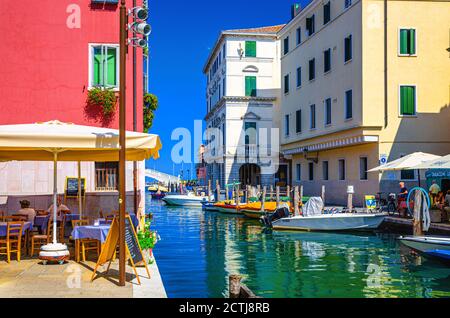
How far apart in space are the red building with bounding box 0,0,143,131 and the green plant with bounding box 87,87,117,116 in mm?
194

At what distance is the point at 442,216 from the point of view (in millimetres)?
19406

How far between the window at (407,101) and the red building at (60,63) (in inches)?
653

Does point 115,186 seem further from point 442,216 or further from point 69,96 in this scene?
point 442,216

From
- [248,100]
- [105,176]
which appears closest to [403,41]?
[105,176]

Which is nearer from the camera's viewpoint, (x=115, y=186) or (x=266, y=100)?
(x=115, y=186)

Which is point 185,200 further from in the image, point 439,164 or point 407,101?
point 439,164

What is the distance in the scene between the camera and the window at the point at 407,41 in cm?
2691

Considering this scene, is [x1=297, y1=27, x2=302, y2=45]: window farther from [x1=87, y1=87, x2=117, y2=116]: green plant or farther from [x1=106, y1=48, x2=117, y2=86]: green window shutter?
[x1=87, y1=87, x2=117, y2=116]: green plant

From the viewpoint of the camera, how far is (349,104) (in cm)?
2864

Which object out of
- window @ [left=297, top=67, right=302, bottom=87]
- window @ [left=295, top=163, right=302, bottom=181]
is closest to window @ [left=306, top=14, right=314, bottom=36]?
window @ [left=297, top=67, right=302, bottom=87]

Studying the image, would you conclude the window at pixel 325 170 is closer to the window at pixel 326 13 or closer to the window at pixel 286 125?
the window at pixel 286 125

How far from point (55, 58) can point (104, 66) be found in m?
1.38
